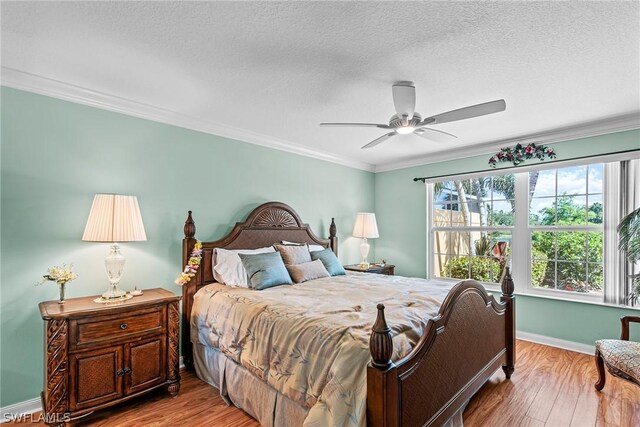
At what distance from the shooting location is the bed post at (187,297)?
3.08 metres

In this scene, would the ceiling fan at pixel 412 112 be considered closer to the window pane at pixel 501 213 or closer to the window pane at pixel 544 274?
the window pane at pixel 501 213

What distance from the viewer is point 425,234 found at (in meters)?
4.89

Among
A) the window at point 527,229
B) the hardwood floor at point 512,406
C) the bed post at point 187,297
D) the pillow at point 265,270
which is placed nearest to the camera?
the hardwood floor at point 512,406

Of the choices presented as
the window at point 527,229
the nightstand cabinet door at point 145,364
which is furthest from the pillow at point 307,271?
the window at point 527,229

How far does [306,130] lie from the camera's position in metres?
3.65

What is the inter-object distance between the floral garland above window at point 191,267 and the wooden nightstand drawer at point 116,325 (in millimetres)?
445

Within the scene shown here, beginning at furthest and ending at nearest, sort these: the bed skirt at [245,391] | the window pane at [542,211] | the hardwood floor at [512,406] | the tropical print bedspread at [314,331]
A: the window pane at [542,211]
the hardwood floor at [512,406]
the bed skirt at [245,391]
the tropical print bedspread at [314,331]

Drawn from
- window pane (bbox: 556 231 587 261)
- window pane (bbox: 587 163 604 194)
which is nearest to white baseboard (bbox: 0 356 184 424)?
window pane (bbox: 556 231 587 261)

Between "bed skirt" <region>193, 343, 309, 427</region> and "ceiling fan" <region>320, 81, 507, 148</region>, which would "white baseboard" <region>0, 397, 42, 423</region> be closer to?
"bed skirt" <region>193, 343, 309, 427</region>

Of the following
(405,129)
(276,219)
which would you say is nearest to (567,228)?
(405,129)

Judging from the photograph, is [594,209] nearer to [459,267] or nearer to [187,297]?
[459,267]

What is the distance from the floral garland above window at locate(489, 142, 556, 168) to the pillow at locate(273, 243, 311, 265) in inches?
106

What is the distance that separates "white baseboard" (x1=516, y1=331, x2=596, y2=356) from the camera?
3.46 metres

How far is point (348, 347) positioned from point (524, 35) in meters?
2.03
